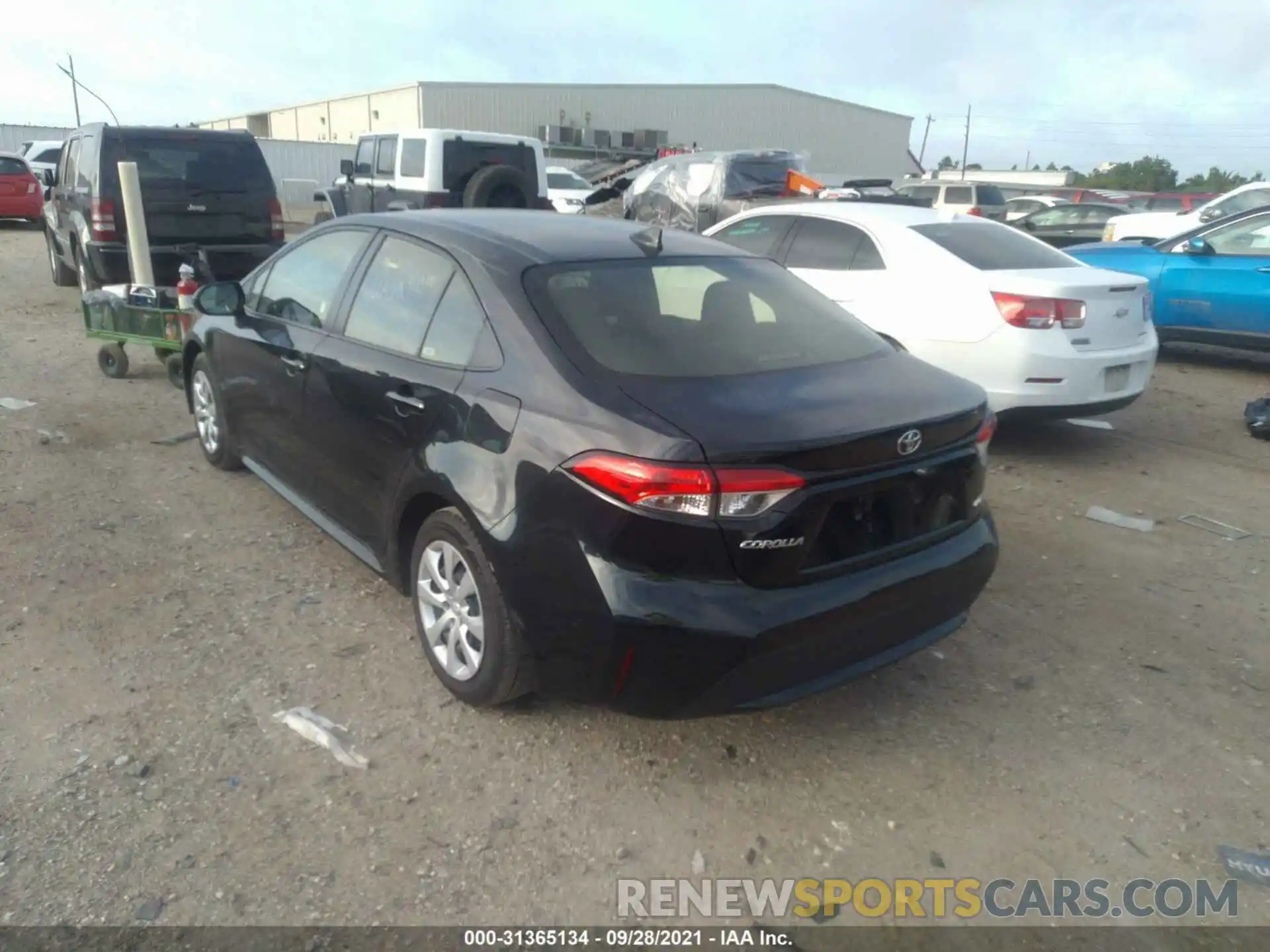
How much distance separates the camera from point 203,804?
9.25ft

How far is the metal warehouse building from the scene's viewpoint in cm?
4028

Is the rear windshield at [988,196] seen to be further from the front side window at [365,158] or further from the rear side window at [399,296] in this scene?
the rear side window at [399,296]

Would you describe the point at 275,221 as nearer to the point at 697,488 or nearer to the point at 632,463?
the point at 632,463

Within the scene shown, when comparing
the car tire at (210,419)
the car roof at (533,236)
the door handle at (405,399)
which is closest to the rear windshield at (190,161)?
the car tire at (210,419)

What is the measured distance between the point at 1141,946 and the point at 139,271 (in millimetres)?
9079

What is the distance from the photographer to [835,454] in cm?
268

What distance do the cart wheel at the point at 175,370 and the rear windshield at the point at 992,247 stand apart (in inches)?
215

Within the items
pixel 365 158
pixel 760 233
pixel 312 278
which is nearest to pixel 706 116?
pixel 365 158

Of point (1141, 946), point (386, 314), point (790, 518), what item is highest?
point (386, 314)

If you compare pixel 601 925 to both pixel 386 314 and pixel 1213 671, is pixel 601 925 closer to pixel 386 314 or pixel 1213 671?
pixel 386 314

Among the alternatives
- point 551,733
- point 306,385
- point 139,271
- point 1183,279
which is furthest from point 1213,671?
point 139,271

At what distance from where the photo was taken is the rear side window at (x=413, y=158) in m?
14.1

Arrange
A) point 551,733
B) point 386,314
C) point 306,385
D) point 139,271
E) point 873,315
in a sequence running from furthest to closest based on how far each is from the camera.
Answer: point 139,271
point 873,315
point 306,385
point 386,314
point 551,733

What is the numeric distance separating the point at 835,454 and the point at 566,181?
64.2 ft
